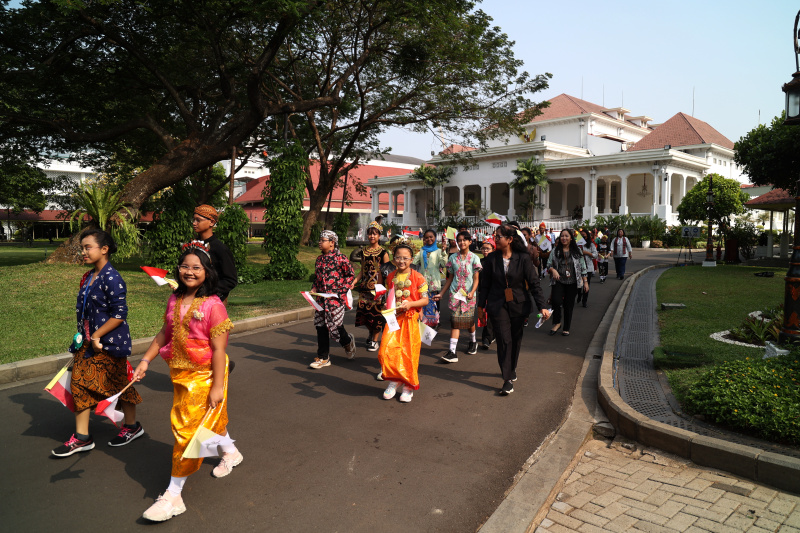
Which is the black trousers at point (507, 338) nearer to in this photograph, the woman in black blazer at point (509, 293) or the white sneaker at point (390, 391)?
the woman in black blazer at point (509, 293)

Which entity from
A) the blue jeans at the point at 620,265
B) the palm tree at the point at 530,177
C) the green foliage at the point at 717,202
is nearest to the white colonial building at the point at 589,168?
the palm tree at the point at 530,177

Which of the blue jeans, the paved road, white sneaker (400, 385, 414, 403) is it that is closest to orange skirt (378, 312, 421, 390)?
white sneaker (400, 385, 414, 403)

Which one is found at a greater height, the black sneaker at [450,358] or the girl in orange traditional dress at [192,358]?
the girl in orange traditional dress at [192,358]

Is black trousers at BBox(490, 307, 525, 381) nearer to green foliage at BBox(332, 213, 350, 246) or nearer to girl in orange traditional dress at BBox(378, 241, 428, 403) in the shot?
girl in orange traditional dress at BBox(378, 241, 428, 403)

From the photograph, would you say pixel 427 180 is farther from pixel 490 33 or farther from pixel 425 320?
pixel 425 320

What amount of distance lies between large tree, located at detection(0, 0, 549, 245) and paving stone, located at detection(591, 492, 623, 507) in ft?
40.9

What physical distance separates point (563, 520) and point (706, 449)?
1.49 metres

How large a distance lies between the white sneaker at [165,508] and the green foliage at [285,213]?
12.6 metres

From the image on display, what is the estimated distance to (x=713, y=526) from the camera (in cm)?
319

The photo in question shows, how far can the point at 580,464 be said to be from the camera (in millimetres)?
4211

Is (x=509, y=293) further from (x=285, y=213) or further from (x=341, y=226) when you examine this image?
(x=341, y=226)

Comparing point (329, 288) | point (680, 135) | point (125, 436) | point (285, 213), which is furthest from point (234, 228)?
point (680, 135)

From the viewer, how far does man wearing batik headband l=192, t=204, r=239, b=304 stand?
202 inches

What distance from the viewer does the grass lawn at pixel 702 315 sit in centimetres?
619
